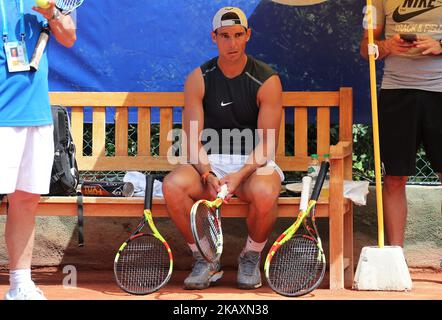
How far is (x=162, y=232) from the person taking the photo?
6.39 metres

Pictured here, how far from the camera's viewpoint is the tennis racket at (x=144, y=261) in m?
5.34

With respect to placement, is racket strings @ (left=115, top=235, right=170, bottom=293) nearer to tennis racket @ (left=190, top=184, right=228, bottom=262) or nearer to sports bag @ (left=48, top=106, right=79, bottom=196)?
tennis racket @ (left=190, top=184, right=228, bottom=262)

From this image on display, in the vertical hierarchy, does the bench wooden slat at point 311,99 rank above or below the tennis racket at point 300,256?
above

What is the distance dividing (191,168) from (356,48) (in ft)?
5.07

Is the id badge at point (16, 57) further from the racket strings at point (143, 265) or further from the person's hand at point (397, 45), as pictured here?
the person's hand at point (397, 45)

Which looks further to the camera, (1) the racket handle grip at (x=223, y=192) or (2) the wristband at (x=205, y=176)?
(2) the wristband at (x=205, y=176)

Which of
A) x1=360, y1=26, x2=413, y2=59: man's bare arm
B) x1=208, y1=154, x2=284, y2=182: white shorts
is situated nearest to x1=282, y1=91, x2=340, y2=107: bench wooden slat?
x1=360, y1=26, x2=413, y2=59: man's bare arm

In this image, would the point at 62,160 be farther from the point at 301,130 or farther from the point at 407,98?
the point at 407,98

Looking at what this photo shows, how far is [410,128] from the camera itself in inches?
219

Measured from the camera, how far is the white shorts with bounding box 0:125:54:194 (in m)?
4.60

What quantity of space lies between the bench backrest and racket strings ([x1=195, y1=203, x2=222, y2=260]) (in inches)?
42.9

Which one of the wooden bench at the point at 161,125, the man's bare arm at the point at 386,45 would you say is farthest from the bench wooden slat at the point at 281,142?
the man's bare arm at the point at 386,45

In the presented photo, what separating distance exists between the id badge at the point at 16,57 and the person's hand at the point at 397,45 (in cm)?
219

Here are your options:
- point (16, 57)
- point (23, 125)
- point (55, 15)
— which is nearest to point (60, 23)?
point (55, 15)
